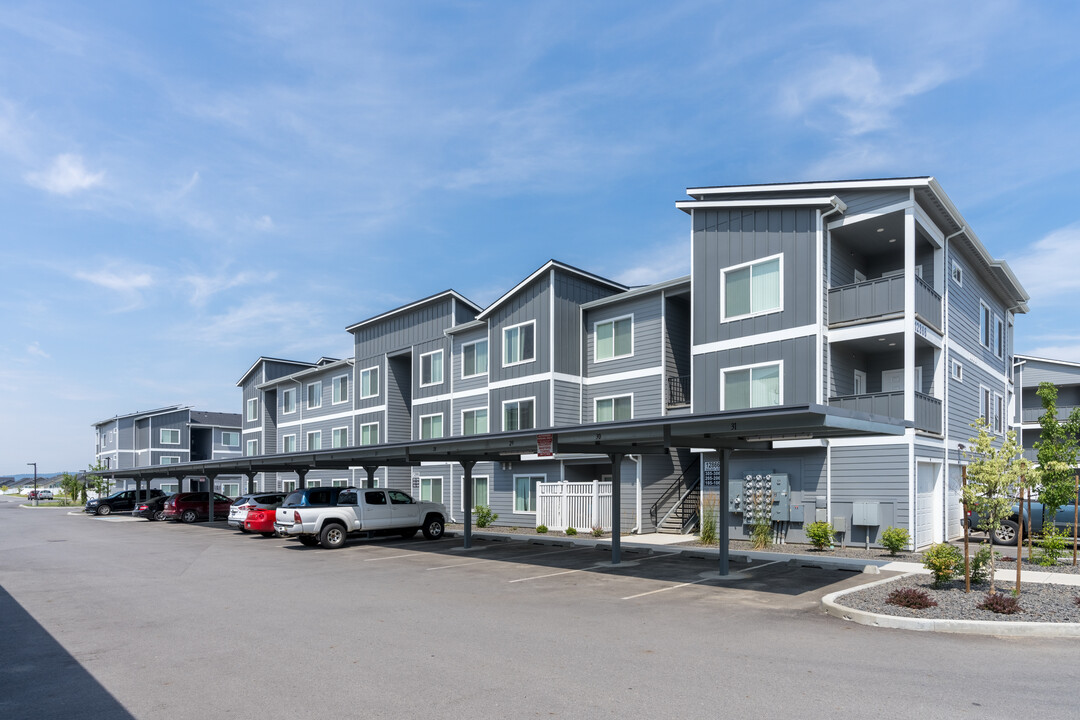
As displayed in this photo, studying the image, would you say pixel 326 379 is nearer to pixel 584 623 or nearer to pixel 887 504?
pixel 887 504

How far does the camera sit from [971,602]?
39.7 ft

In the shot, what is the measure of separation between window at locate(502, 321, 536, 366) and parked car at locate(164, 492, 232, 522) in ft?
68.5

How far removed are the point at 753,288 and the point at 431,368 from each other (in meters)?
18.9

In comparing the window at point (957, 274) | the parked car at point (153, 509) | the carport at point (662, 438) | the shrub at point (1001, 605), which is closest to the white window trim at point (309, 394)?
the parked car at point (153, 509)

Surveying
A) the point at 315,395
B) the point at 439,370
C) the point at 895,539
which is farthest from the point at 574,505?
the point at 315,395

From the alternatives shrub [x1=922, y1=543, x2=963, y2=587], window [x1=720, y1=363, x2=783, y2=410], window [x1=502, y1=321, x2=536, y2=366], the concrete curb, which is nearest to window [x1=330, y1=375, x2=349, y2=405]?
window [x1=502, y1=321, x2=536, y2=366]

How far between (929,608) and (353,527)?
17401 millimetres

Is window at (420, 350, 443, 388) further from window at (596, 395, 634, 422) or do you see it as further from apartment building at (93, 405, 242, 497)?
apartment building at (93, 405, 242, 497)

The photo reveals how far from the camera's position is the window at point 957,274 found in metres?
24.3

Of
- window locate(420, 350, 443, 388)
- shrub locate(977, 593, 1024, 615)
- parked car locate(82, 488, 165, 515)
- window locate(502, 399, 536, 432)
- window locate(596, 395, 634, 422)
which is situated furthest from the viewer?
parked car locate(82, 488, 165, 515)

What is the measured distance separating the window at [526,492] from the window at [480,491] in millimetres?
2285

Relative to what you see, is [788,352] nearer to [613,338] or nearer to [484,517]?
[613,338]

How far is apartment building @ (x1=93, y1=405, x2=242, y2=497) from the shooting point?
7238 centimetres

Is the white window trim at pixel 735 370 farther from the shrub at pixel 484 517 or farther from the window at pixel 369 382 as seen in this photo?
the window at pixel 369 382
